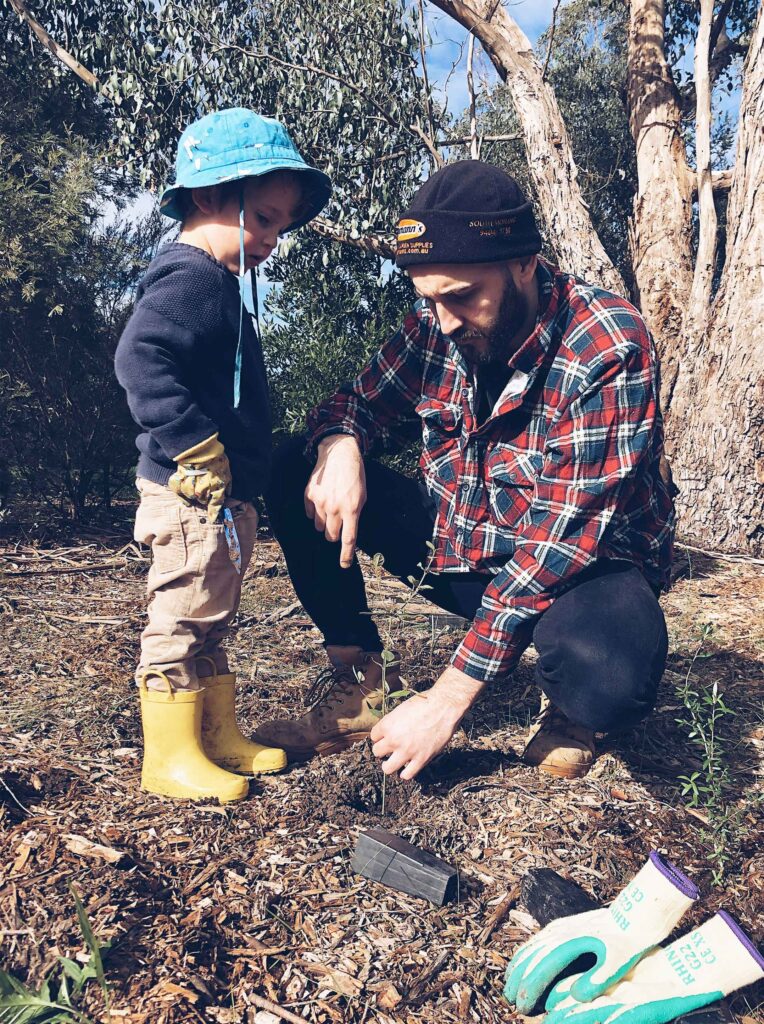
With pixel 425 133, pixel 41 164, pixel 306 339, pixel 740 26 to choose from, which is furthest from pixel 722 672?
pixel 740 26

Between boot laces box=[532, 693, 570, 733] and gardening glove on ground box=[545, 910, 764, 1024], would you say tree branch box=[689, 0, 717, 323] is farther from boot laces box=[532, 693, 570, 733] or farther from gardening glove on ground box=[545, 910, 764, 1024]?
gardening glove on ground box=[545, 910, 764, 1024]

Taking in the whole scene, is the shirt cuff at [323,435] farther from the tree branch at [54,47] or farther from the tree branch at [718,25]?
the tree branch at [718,25]

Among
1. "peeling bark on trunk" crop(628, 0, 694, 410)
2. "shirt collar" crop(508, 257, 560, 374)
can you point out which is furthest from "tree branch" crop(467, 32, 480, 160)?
"shirt collar" crop(508, 257, 560, 374)

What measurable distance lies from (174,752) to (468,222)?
6.00 ft

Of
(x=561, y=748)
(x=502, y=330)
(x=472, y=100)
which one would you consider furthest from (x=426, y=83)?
(x=561, y=748)

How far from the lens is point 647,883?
1796mm

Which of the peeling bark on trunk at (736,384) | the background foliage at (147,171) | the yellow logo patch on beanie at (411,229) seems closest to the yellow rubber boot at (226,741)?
the yellow logo patch on beanie at (411,229)

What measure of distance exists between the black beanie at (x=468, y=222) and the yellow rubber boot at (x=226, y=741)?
58.3 inches

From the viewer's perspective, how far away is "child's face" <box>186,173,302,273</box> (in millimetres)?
2723

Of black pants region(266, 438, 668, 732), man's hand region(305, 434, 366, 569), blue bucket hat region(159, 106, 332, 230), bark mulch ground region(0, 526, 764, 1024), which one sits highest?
blue bucket hat region(159, 106, 332, 230)

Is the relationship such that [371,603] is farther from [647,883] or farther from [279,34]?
[279,34]

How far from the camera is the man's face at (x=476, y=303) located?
2551 millimetres

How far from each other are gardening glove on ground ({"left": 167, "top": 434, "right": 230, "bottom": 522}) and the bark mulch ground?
0.93 meters

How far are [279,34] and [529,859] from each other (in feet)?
21.2
